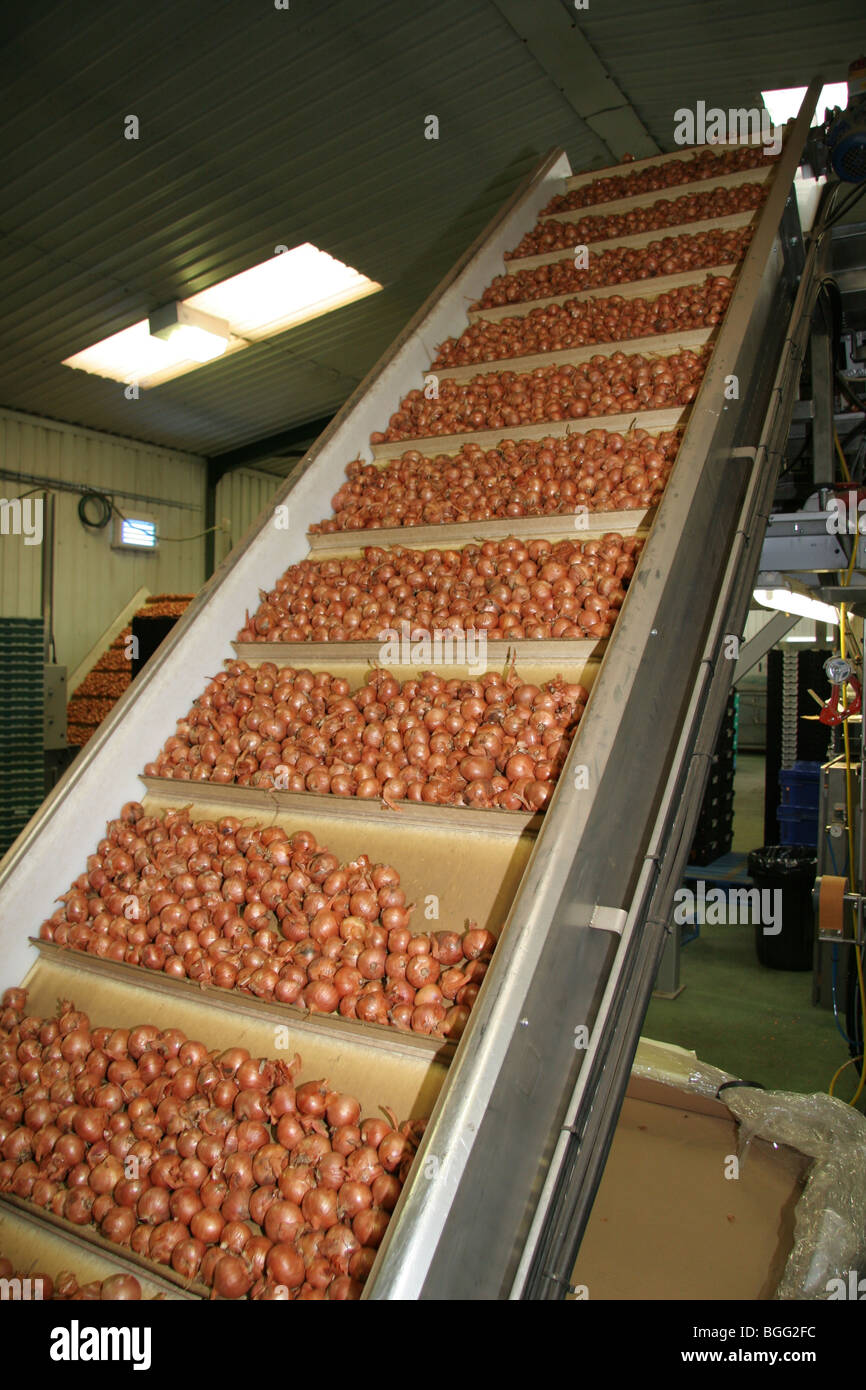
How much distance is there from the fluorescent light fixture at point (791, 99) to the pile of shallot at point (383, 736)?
6.24m

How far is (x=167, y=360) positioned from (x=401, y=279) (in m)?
2.53

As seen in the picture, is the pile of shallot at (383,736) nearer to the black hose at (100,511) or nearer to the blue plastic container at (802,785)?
the blue plastic container at (802,785)

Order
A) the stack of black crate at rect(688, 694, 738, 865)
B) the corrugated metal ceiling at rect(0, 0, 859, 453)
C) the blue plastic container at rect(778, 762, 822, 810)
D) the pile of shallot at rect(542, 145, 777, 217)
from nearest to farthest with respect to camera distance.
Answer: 1. the pile of shallot at rect(542, 145, 777, 217)
2. the corrugated metal ceiling at rect(0, 0, 859, 453)
3. the blue plastic container at rect(778, 762, 822, 810)
4. the stack of black crate at rect(688, 694, 738, 865)

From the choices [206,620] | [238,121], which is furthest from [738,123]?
[206,620]

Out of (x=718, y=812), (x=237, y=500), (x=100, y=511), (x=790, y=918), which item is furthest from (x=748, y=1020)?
(x=237, y=500)

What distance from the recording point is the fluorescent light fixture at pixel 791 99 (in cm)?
632

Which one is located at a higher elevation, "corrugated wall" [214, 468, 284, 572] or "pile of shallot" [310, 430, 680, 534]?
"corrugated wall" [214, 468, 284, 572]

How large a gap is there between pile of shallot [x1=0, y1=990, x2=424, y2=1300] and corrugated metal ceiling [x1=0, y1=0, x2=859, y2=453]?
5487 millimetres

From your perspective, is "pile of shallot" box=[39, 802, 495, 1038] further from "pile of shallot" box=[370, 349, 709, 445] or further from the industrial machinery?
"pile of shallot" box=[370, 349, 709, 445]

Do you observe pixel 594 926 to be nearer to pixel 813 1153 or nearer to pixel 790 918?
pixel 813 1153

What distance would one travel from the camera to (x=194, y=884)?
2293 millimetres

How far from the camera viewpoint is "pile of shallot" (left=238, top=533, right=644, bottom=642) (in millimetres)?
2598

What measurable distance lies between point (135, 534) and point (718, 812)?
24.6ft

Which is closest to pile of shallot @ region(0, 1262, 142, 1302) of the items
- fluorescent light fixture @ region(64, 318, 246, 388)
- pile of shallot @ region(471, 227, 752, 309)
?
pile of shallot @ region(471, 227, 752, 309)
